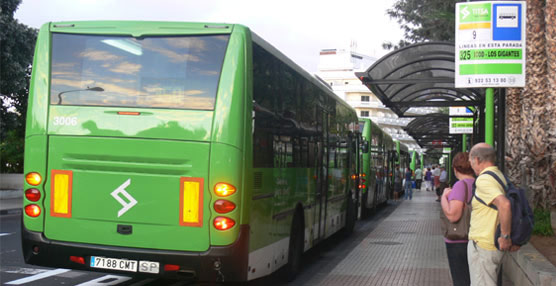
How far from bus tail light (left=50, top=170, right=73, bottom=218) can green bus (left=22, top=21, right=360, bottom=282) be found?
0.03 ft

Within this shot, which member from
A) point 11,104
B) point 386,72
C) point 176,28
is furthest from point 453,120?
point 176,28

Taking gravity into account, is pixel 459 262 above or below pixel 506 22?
below

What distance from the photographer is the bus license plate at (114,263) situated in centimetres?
702

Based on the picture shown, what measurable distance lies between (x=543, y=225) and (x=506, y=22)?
310cm

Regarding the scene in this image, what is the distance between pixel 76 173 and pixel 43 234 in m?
0.71

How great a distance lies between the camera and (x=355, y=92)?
132 meters

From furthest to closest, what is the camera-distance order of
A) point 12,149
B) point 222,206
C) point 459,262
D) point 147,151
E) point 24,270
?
1. point 12,149
2. point 24,270
3. point 147,151
4. point 222,206
5. point 459,262

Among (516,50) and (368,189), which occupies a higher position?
(516,50)

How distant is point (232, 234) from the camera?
6.88m

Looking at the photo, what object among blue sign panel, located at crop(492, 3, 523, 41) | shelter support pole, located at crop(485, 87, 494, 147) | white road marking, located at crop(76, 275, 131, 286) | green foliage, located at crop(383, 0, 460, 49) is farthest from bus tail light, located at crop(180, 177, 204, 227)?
green foliage, located at crop(383, 0, 460, 49)

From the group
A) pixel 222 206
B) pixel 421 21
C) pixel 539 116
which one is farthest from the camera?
pixel 421 21

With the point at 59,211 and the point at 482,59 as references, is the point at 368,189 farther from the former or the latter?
the point at 59,211

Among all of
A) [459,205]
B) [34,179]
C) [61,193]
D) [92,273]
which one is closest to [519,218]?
[459,205]

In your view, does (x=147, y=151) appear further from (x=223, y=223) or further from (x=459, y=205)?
(x=459, y=205)
